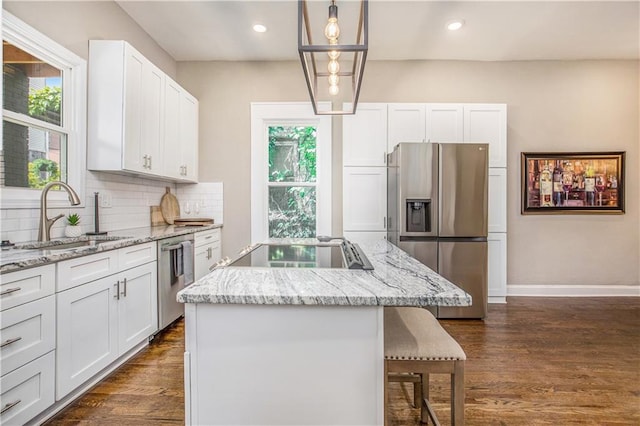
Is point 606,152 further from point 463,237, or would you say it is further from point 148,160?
point 148,160

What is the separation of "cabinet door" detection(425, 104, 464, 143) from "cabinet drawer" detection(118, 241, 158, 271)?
305cm

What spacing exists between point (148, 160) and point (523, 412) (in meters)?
3.31

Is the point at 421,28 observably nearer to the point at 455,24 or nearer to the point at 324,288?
the point at 455,24

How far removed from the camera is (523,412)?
1.77 m

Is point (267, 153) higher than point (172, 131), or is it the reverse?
point (172, 131)

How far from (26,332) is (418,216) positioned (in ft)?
9.80

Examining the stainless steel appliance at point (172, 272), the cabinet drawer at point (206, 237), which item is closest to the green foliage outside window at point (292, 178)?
the cabinet drawer at point (206, 237)

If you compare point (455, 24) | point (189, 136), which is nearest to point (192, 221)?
point (189, 136)

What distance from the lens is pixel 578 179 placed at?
3.89 metres

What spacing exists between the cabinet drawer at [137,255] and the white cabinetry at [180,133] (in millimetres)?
1049

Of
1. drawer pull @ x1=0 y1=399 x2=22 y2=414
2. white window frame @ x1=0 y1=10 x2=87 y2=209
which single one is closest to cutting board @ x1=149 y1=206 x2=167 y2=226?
white window frame @ x1=0 y1=10 x2=87 y2=209

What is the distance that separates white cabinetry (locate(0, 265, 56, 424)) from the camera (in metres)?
1.38

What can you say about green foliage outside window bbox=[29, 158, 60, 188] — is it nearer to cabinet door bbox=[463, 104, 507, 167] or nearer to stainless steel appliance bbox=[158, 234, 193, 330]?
stainless steel appliance bbox=[158, 234, 193, 330]

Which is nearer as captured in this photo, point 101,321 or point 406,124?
point 101,321
